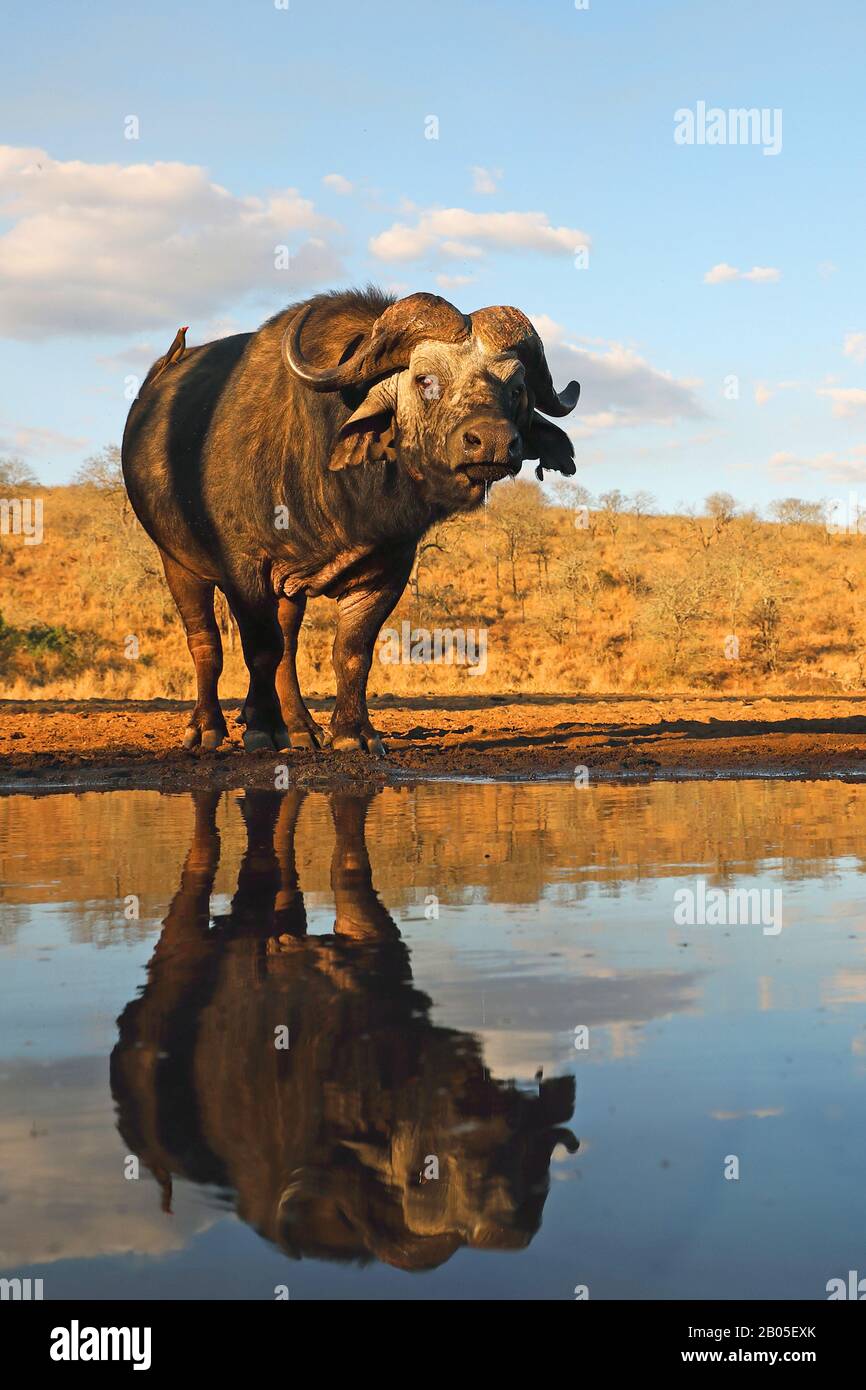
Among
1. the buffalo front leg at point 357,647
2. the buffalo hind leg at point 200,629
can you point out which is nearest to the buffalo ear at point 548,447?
the buffalo front leg at point 357,647

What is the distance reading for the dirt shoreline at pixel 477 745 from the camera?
12203 mm

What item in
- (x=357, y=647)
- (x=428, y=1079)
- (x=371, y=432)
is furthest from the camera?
(x=357, y=647)

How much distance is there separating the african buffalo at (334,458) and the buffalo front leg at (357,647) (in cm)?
1

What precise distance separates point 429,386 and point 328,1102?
28.2 ft

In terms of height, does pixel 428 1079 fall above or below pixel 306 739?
below

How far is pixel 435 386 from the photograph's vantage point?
11.6 metres

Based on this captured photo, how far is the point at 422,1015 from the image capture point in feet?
14.8

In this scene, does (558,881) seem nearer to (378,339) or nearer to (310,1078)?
(310,1078)

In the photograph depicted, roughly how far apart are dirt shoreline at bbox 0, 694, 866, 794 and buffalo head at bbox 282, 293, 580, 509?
241 centimetres

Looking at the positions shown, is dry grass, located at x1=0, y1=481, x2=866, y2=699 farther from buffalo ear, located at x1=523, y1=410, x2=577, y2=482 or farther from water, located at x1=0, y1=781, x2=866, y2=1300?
water, located at x1=0, y1=781, x2=866, y2=1300

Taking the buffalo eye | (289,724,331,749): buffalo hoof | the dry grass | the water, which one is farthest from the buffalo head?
the dry grass

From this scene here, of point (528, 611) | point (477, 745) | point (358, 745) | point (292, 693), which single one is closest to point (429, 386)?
point (358, 745)

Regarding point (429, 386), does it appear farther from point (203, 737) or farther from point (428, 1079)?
point (428, 1079)

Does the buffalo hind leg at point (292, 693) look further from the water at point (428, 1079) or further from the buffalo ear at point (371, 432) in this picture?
the water at point (428, 1079)
